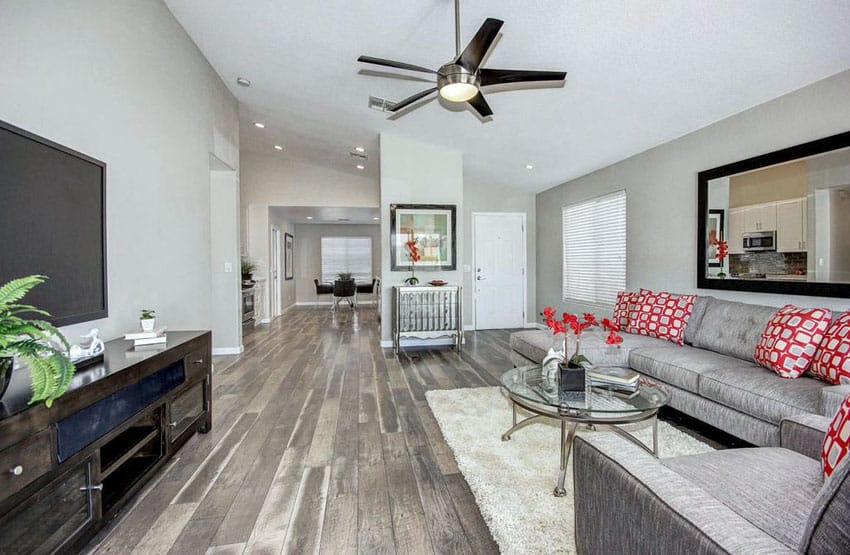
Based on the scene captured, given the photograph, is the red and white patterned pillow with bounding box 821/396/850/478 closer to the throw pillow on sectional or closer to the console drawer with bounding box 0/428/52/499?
the console drawer with bounding box 0/428/52/499

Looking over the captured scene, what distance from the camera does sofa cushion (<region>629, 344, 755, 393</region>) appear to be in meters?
2.58

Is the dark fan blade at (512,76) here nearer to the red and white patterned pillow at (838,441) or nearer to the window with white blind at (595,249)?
the red and white patterned pillow at (838,441)

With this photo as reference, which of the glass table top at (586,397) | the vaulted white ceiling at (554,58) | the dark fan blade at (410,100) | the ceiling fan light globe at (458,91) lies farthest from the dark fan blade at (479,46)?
the glass table top at (586,397)

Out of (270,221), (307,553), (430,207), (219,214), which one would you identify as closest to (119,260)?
(307,553)

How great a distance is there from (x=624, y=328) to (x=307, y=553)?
11.5 ft

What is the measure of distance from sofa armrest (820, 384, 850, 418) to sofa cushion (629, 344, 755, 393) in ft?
2.15

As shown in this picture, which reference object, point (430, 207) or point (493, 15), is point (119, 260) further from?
point (430, 207)

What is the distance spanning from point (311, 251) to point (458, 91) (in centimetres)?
943

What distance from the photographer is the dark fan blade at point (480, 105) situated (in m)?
2.76

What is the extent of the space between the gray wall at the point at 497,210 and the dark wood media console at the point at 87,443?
15.5 ft

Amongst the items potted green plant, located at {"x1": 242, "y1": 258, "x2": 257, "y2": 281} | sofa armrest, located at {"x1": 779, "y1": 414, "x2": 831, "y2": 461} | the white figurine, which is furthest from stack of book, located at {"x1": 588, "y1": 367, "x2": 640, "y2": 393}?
potted green plant, located at {"x1": 242, "y1": 258, "x2": 257, "y2": 281}

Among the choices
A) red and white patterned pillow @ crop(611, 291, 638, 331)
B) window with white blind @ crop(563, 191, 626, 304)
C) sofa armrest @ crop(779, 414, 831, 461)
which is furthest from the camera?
window with white blind @ crop(563, 191, 626, 304)

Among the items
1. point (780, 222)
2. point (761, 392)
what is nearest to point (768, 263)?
point (780, 222)

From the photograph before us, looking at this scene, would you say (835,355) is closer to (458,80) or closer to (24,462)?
(458,80)
